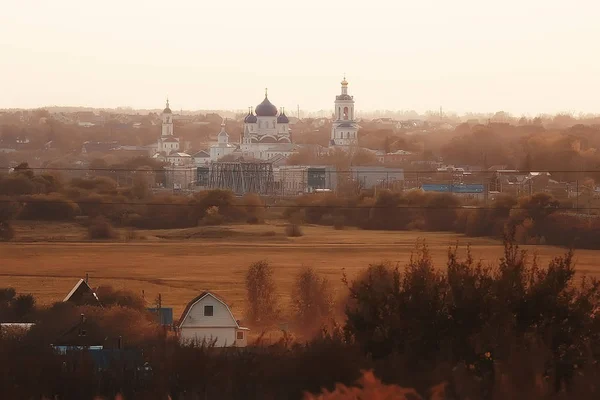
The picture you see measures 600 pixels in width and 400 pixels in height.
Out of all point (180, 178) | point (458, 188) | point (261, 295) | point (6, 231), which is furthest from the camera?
point (180, 178)

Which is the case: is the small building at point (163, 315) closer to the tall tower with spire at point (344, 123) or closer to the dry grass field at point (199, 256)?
the dry grass field at point (199, 256)

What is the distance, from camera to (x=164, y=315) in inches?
505

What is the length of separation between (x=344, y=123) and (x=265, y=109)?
3150 millimetres

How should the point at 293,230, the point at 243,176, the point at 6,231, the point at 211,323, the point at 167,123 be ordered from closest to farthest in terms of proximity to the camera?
the point at 211,323
the point at 6,231
the point at 293,230
the point at 243,176
the point at 167,123

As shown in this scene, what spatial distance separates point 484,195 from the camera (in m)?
27.9

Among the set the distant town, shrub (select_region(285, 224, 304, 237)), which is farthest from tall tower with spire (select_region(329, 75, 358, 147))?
shrub (select_region(285, 224, 304, 237))

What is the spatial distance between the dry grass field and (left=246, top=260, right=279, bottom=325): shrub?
0.13 meters

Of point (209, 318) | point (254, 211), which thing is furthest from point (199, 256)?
point (209, 318)

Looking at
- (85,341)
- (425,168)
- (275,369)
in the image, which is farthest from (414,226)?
(425,168)

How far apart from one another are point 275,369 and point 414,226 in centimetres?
1534

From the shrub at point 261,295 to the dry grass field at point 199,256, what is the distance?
0.41ft

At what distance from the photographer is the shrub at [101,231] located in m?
22.2

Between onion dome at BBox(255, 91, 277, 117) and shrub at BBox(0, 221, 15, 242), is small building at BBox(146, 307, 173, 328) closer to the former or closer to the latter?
shrub at BBox(0, 221, 15, 242)

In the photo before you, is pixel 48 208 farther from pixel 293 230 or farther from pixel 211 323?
pixel 211 323
